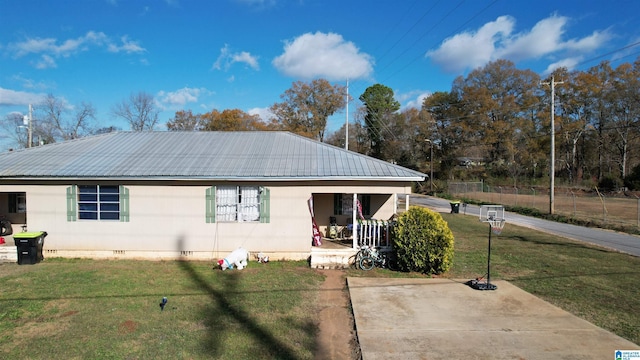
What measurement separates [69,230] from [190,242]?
144 inches

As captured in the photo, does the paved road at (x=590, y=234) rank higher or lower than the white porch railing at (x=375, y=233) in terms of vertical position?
lower

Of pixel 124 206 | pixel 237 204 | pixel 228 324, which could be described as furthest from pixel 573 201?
pixel 124 206

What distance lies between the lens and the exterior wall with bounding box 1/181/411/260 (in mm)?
10398

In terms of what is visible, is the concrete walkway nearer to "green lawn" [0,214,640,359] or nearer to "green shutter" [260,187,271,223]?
"green lawn" [0,214,640,359]

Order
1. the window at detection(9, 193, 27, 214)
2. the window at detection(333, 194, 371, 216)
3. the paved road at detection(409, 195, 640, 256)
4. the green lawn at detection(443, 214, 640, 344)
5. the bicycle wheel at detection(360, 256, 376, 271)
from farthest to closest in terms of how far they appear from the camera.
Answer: the paved road at detection(409, 195, 640, 256), the window at detection(9, 193, 27, 214), the window at detection(333, 194, 371, 216), the bicycle wheel at detection(360, 256, 376, 271), the green lawn at detection(443, 214, 640, 344)

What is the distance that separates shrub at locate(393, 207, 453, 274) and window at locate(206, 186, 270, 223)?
3961 mm

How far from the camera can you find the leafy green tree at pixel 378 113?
5206cm

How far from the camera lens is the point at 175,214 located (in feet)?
34.3

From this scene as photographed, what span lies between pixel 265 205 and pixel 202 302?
3.77 metres

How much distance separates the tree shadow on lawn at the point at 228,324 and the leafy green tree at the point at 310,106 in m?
37.7

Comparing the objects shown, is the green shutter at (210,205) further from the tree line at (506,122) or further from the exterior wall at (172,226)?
the tree line at (506,122)

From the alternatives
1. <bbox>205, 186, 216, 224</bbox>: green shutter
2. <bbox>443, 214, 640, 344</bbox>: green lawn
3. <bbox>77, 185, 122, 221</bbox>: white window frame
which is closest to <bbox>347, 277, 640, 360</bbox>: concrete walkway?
<bbox>443, 214, 640, 344</bbox>: green lawn

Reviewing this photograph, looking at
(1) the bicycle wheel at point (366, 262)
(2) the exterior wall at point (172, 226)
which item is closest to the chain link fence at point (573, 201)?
(1) the bicycle wheel at point (366, 262)

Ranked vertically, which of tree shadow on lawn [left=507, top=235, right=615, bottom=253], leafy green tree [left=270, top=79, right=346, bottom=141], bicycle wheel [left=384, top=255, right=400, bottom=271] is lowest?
tree shadow on lawn [left=507, top=235, right=615, bottom=253]
